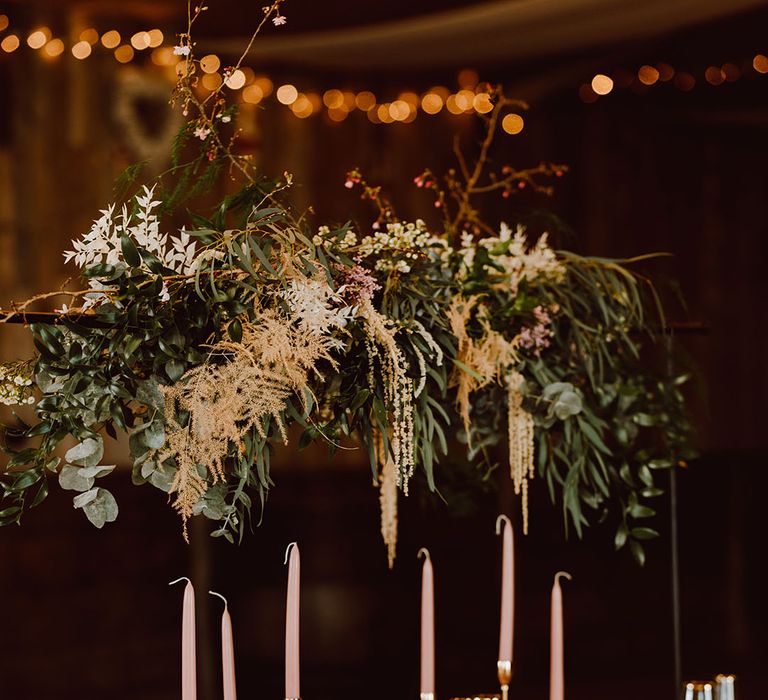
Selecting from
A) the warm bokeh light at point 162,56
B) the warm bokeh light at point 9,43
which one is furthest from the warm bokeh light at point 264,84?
the warm bokeh light at point 9,43

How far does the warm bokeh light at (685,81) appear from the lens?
15.0 ft

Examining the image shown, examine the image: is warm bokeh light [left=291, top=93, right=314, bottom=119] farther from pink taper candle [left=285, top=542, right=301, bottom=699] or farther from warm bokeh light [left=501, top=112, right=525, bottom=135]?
pink taper candle [left=285, top=542, right=301, bottom=699]

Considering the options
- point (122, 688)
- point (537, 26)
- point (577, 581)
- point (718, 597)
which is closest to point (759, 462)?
point (718, 597)

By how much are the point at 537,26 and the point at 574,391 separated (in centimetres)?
268

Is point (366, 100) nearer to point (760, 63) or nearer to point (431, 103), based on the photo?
point (431, 103)

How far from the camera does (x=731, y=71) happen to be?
4.40 meters

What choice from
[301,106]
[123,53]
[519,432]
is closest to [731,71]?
[301,106]

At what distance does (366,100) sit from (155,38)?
42.3 inches

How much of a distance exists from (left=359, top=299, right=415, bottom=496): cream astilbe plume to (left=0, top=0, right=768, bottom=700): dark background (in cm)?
270

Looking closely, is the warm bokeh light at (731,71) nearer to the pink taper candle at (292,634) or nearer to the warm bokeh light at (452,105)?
the warm bokeh light at (452,105)

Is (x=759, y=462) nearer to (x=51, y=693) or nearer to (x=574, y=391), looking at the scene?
(x=51, y=693)

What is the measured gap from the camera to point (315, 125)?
5.10 meters

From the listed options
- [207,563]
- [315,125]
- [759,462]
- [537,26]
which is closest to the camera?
[537,26]

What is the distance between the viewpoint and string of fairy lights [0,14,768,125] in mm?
4504
